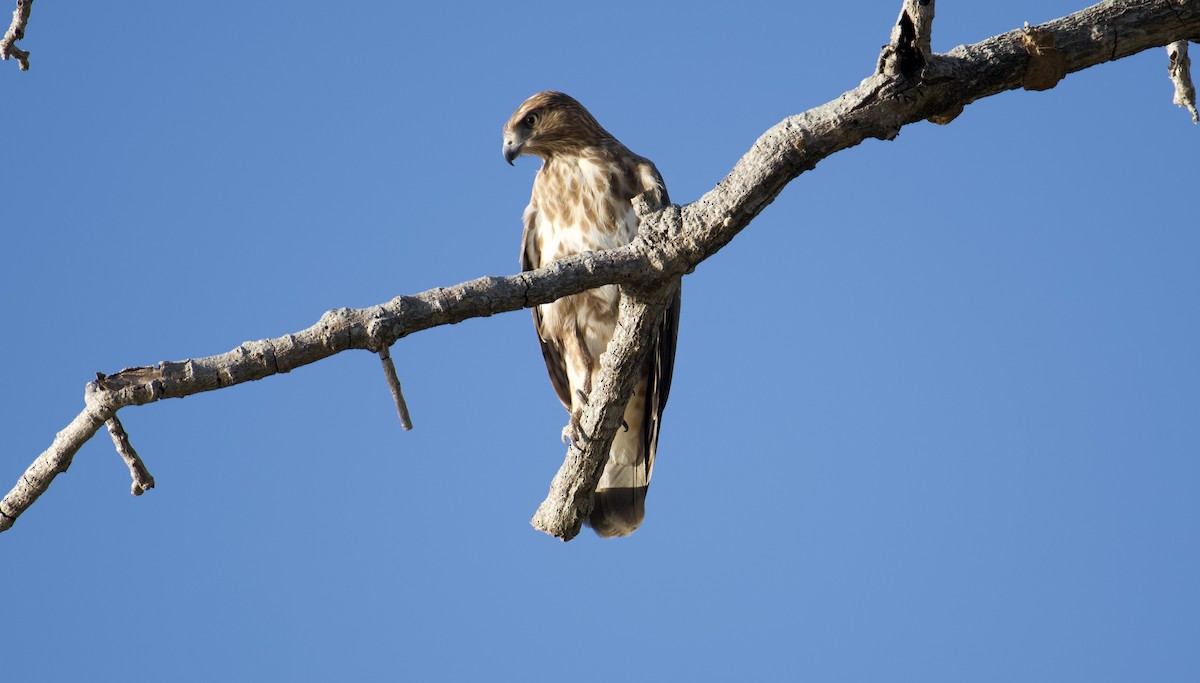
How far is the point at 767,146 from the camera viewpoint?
3.90 meters

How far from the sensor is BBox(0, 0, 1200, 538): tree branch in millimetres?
3523

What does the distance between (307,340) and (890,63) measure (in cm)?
200

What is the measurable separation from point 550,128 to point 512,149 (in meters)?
0.25

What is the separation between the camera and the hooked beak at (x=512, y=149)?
6387 millimetres

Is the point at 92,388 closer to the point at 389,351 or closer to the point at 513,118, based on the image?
the point at 389,351

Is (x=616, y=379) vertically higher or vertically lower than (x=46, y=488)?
higher

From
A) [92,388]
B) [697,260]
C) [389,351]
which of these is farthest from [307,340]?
[697,260]

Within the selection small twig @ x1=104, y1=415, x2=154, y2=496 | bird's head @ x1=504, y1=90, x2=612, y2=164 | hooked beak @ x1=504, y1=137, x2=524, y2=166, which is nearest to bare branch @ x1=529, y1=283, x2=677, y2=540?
small twig @ x1=104, y1=415, x2=154, y2=496

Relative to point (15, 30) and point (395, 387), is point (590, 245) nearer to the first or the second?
point (395, 387)

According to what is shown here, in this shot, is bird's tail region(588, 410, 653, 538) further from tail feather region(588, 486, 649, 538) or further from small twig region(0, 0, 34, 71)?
small twig region(0, 0, 34, 71)

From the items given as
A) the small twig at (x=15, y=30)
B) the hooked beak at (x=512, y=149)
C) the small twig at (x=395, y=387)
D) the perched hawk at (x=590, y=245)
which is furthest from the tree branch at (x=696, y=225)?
the hooked beak at (x=512, y=149)

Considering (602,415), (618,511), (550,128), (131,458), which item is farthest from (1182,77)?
(131,458)

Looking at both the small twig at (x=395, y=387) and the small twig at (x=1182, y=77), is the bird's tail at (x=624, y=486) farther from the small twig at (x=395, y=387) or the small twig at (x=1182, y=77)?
the small twig at (x=1182, y=77)

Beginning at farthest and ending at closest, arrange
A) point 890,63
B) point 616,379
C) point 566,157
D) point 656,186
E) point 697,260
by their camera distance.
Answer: point 566,157 < point 656,186 < point 616,379 < point 697,260 < point 890,63
